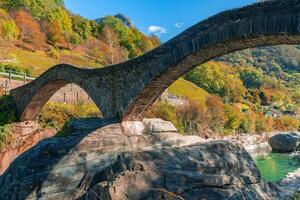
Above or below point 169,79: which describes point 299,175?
below

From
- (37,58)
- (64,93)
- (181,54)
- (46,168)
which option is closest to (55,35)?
(37,58)

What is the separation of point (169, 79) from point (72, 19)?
66.6 m

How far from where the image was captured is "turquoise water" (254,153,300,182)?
27812 mm

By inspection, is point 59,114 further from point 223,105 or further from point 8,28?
point 223,105

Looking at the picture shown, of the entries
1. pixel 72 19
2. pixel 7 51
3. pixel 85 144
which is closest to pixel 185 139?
pixel 85 144

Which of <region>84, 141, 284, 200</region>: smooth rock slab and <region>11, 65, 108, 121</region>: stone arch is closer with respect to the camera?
<region>84, 141, 284, 200</region>: smooth rock slab

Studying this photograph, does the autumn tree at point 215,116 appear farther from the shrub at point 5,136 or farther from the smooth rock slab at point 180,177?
the smooth rock slab at point 180,177

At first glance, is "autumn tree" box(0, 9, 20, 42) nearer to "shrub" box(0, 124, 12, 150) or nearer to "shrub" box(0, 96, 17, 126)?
"shrub" box(0, 96, 17, 126)

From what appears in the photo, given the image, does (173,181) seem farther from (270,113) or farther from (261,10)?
(270,113)

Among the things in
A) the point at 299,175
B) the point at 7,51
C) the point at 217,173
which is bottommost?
the point at 299,175

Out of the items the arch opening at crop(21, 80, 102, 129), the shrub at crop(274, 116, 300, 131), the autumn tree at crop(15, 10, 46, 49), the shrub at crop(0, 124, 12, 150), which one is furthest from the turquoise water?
the autumn tree at crop(15, 10, 46, 49)

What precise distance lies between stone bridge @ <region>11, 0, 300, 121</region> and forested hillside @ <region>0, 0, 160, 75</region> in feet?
90.3

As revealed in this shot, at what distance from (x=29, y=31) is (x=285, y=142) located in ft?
148

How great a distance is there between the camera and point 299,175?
78.1ft
